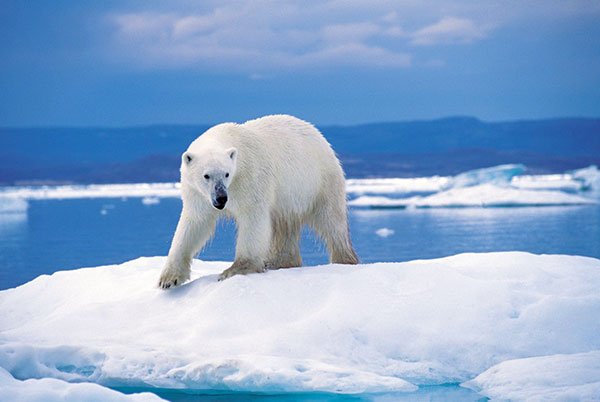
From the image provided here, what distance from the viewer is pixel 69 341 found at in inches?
178

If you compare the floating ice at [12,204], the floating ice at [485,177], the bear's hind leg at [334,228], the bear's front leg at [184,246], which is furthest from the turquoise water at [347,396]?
the floating ice at [12,204]

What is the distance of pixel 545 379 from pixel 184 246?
2.89 metres

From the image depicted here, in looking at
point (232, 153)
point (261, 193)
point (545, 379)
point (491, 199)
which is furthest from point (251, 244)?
point (491, 199)

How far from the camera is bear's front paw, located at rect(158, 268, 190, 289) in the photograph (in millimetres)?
5285

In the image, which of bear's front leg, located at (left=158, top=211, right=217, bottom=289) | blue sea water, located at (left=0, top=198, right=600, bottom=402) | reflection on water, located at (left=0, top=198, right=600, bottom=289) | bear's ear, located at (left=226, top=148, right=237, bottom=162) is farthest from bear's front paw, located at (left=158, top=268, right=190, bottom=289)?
blue sea water, located at (left=0, top=198, right=600, bottom=402)

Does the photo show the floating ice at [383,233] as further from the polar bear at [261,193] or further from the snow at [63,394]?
the snow at [63,394]

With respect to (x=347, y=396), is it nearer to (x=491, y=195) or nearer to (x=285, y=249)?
(x=285, y=249)

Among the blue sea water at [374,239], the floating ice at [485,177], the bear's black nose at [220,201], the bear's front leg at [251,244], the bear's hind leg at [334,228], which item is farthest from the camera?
the floating ice at [485,177]

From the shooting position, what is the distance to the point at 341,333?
14.3 feet

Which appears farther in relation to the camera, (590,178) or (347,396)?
(590,178)

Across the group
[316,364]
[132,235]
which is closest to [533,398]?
[316,364]

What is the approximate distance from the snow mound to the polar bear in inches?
79.1

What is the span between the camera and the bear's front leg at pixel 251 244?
511cm

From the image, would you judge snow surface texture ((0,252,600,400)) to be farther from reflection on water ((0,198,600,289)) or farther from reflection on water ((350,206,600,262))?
reflection on water ((350,206,600,262))
